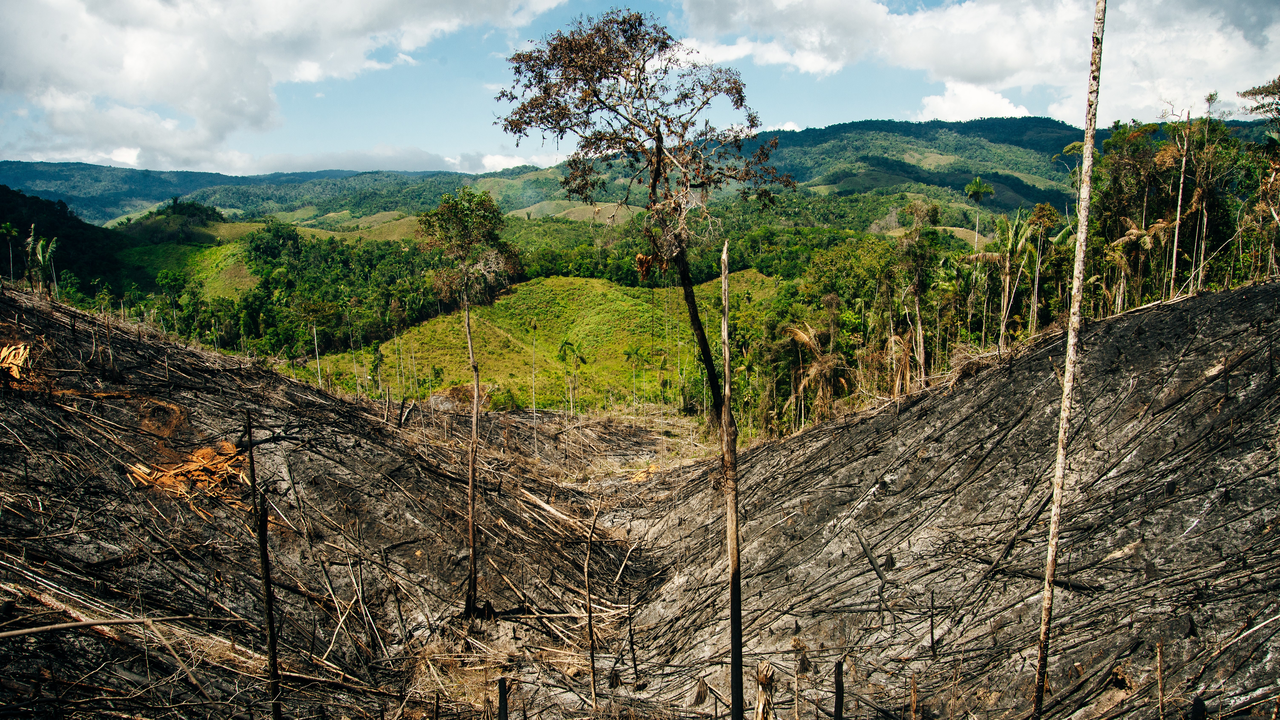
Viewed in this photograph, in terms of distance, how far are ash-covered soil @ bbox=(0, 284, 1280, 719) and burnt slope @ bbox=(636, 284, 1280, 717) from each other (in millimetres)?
45

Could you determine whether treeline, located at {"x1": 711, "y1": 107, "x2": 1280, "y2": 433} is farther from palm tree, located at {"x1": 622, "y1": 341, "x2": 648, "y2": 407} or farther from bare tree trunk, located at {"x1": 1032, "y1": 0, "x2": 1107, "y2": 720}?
palm tree, located at {"x1": 622, "y1": 341, "x2": 648, "y2": 407}

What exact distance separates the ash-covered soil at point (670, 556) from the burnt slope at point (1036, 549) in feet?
0.15

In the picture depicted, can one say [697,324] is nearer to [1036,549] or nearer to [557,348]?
[1036,549]

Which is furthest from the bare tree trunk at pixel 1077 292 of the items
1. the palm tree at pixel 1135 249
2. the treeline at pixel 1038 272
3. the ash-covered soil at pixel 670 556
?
the palm tree at pixel 1135 249

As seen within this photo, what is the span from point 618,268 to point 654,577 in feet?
183

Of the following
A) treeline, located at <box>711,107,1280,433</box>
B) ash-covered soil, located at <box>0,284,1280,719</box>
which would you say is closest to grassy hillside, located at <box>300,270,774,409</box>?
treeline, located at <box>711,107,1280,433</box>

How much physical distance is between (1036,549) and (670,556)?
7.25 meters

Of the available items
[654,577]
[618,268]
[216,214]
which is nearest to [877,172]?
[618,268]

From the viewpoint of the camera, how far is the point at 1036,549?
8.77 m

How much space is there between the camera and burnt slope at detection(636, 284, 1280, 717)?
682 centimetres

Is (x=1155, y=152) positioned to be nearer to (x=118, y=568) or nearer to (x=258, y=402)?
(x=258, y=402)

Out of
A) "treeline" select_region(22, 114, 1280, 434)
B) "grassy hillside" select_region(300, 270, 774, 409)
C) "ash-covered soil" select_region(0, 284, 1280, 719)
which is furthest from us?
"grassy hillside" select_region(300, 270, 774, 409)

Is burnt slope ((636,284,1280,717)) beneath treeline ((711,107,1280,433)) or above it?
beneath

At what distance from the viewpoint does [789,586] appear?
34.5ft
